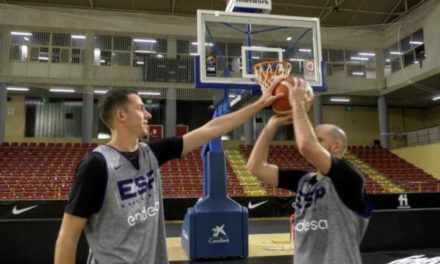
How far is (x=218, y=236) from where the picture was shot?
21.7ft

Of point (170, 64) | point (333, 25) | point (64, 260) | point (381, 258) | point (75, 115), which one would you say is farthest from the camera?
point (75, 115)

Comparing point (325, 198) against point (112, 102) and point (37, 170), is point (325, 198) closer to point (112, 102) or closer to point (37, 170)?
point (112, 102)

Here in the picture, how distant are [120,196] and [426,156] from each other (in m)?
19.6

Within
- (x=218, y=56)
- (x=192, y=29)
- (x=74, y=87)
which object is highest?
(x=192, y=29)

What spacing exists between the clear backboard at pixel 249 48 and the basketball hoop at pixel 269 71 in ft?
1.73

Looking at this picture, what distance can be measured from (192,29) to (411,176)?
1144 centimetres

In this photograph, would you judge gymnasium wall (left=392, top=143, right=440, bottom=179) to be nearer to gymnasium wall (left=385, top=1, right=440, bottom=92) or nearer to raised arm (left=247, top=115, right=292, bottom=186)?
gymnasium wall (left=385, top=1, right=440, bottom=92)

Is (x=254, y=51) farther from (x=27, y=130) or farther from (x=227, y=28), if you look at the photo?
(x=27, y=130)

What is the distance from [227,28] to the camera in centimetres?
698

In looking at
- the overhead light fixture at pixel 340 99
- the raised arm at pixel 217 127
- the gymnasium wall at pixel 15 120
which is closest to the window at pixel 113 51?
the gymnasium wall at pixel 15 120

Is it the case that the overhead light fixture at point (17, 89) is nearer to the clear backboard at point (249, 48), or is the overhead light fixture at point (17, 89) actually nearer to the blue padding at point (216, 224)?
the clear backboard at point (249, 48)

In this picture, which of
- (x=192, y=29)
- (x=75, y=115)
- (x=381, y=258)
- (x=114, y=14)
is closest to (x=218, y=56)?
(x=381, y=258)

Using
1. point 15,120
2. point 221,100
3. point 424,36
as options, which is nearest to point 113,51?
point 15,120

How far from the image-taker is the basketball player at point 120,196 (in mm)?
1596
